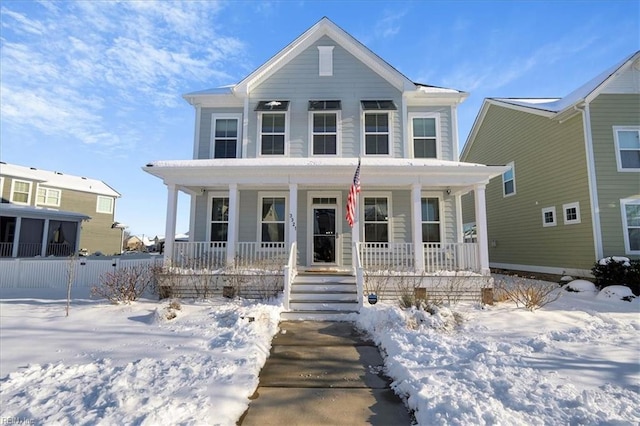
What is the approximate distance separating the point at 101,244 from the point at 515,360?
3000 centimetres

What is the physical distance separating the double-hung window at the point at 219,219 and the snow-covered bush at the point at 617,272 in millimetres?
12252

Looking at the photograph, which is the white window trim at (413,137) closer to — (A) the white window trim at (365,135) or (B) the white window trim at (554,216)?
(A) the white window trim at (365,135)

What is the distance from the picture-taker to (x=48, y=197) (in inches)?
910

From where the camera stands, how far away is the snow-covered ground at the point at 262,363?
316 centimetres

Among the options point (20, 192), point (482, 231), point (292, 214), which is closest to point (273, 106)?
point (292, 214)

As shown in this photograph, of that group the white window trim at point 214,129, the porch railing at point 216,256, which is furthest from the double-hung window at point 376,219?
the white window trim at point 214,129

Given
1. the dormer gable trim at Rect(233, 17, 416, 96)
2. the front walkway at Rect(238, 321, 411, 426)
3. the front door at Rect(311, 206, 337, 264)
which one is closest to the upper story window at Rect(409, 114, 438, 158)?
the dormer gable trim at Rect(233, 17, 416, 96)

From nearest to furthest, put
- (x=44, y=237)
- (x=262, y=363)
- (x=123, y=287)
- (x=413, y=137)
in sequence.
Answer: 1. (x=262, y=363)
2. (x=123, y=287)
3. (x=413, y=137)
4. (x=44, y=237)

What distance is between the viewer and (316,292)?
812 cm

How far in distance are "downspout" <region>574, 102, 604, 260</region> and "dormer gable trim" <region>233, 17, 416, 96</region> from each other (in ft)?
20.6

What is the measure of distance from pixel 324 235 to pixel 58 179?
80.7 ft

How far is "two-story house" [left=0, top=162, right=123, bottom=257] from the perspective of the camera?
60.7 feet

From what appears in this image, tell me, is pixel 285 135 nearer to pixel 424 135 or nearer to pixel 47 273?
pixel 424 135

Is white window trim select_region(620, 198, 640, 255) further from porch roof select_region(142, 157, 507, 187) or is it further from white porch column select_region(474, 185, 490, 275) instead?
white porch column select_region(474, 185, 490, 275)
